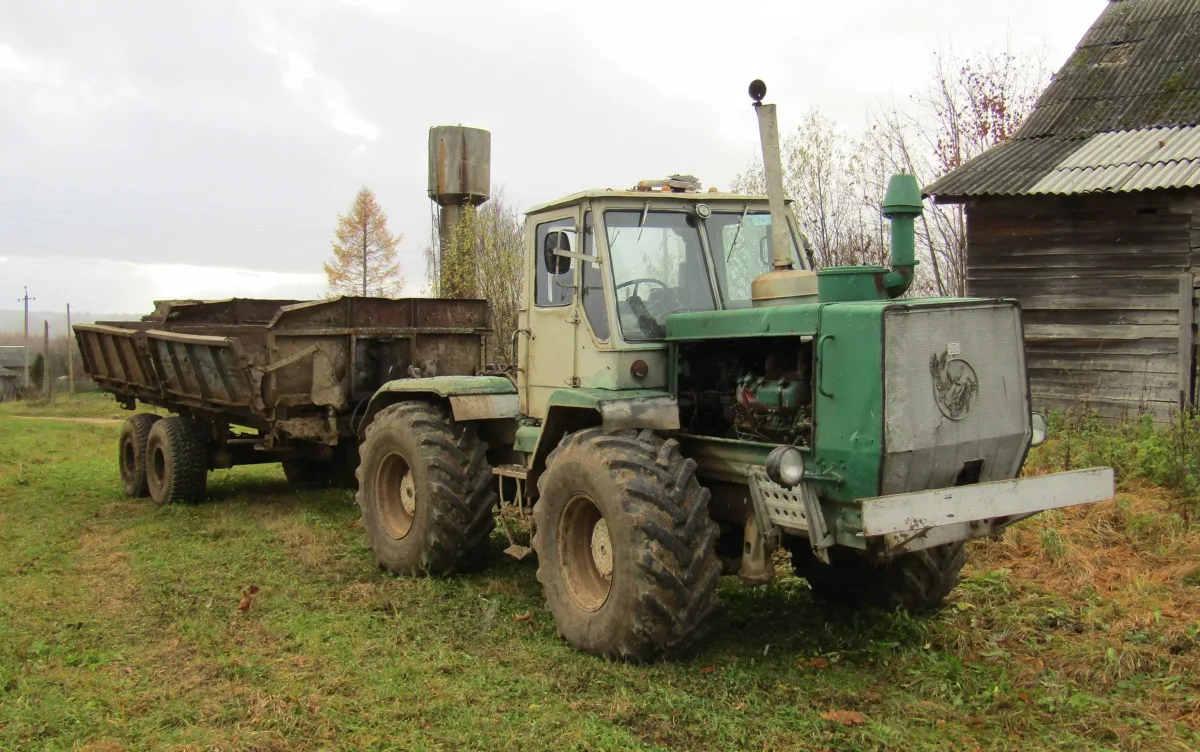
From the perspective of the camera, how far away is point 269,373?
9.45 m

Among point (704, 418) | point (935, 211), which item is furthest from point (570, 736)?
point (935, 211)

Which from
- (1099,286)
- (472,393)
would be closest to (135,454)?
(472,393)

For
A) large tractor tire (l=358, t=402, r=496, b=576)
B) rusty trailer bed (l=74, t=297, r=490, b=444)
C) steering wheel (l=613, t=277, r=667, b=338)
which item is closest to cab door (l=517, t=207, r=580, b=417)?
steering wheel (l=613, t=277, r=667, b=338)

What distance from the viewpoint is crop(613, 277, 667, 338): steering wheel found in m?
6.14

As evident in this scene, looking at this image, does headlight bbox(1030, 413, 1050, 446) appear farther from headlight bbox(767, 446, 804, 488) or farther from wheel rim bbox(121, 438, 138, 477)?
wheel rim bbox(121, 438, 138, 477)

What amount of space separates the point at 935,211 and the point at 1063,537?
1282cm

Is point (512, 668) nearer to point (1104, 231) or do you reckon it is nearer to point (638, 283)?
point (638, 283)

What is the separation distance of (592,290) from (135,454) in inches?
279

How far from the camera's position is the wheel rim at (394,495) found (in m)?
7.60

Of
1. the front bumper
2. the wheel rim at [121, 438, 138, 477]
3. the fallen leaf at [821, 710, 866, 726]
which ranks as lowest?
the fallen leaf at [821, 710, 866, 726]

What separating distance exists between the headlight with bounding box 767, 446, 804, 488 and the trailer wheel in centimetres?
735

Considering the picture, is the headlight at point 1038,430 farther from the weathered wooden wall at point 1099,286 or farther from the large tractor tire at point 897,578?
the weathered wooden wall at point 1099,286

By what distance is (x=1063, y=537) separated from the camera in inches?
307

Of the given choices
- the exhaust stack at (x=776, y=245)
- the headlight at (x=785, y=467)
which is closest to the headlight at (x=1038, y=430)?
the exhaust stack at (x=776, y=245)
